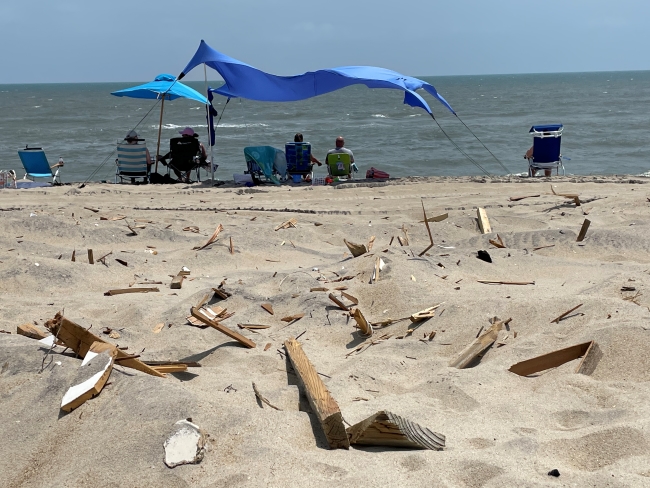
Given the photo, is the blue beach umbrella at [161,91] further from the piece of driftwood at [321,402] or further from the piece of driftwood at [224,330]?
the piece of driftwood at [321,402]

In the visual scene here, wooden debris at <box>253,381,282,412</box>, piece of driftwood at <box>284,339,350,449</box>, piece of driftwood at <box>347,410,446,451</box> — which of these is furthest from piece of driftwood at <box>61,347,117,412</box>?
piece of driftwood at <box>347,410,446,451</box>

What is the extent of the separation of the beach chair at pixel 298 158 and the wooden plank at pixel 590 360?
8313mm

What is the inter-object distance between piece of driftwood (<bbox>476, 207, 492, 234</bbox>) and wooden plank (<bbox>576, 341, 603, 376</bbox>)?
11.5 feet

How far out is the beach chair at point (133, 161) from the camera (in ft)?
38.4

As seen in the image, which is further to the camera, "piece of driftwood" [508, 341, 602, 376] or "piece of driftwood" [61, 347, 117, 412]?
"piece of driftwood" [508, 341, 602, 376]

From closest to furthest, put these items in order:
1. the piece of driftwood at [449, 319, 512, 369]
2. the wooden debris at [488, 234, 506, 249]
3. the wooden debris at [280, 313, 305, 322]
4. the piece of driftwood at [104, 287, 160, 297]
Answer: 1. the piece of driftwood at [449, 319, 512, 369]
2. the wooden debris at [280, 313, 305, 322]
3. the piece of driftwood at [104, 287, 160, 297]
4. the wooden debris at [488, 234, 506, 249]

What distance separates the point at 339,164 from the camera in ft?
37.4

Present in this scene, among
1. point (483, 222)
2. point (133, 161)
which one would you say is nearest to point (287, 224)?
point (483, 222)

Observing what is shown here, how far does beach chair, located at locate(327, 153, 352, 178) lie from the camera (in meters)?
11.3

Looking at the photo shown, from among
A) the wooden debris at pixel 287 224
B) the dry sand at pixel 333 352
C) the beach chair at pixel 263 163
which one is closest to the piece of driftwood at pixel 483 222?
the dry sand at pixel 333 352

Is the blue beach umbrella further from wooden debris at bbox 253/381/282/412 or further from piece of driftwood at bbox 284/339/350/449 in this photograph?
wooden debris at bbox 253/381/282/412

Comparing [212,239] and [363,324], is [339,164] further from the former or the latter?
[363,324]

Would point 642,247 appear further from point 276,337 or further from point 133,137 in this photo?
point 133,137

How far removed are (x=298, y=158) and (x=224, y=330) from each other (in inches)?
297
